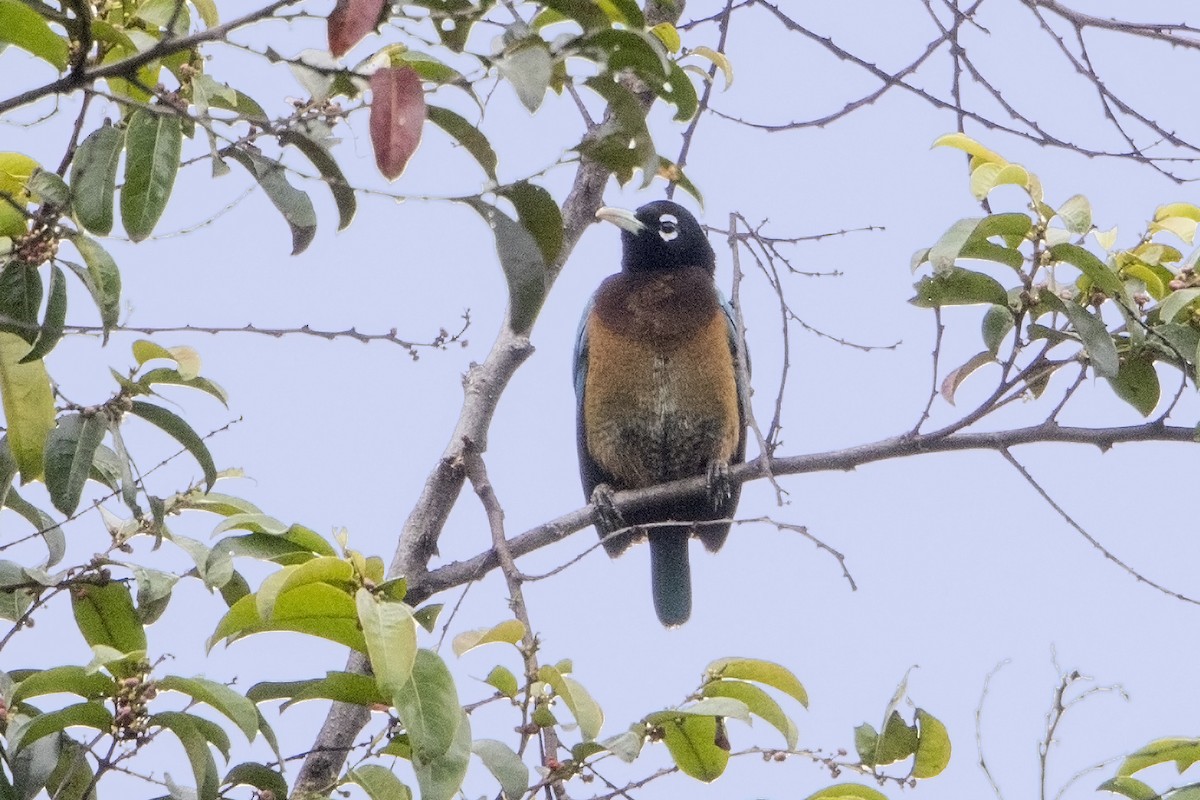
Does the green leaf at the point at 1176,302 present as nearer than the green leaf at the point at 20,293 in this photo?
No

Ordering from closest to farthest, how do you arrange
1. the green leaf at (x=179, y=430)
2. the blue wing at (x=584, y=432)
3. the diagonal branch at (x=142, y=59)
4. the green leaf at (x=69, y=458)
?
1. the diagonal branch at (x=142, y=59)
2. the green leaf at (x=69, y=458)
3. the green leaf at (x=179, y=430)
4. the blue wing at (x=584, y=432)

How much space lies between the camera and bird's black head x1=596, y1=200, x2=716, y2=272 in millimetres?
5195

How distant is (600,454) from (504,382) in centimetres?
161

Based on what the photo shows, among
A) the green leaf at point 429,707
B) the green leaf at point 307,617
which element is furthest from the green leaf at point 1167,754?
the green leaf at point 307,617

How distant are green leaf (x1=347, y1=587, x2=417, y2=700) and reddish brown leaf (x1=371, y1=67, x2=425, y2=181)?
1.89ft

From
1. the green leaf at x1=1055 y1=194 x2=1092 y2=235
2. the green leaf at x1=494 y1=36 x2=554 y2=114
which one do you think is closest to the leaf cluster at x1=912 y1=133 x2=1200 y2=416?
the green leaf at x1=1055 y1=194 x2=1092 y2=235

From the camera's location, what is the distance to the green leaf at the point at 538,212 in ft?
5.61

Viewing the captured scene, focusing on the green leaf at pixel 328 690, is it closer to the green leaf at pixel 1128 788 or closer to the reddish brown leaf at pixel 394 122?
the reddish brown leaf at pixel 394 122

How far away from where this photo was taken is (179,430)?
2.34 meters

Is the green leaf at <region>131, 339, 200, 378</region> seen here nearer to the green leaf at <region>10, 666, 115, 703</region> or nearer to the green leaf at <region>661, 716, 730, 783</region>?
the green leaf at <region>10, 666, 115, 703</region>

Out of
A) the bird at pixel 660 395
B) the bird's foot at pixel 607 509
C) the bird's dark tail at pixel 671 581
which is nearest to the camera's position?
the bird's foot at pixel 607 509

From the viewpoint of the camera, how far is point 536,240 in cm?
173

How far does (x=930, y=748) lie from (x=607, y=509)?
2.00 meters

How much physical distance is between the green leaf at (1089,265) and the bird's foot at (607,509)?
1736 millimetres
